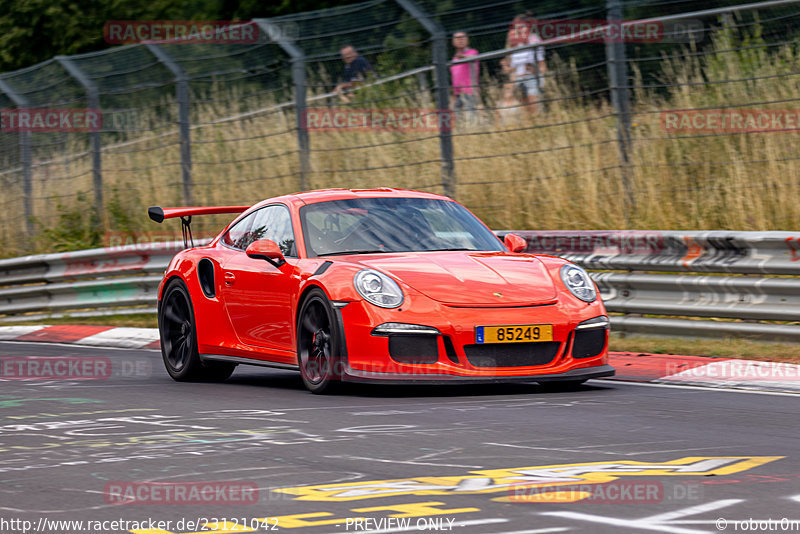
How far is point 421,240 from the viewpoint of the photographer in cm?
896

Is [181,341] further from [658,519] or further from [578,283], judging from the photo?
[658,519]

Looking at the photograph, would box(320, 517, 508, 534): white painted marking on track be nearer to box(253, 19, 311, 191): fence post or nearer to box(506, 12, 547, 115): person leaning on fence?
box(506, 12, 547, 115): person leaning on fence

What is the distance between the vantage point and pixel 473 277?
817cm

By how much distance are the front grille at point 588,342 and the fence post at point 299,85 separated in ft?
25.3

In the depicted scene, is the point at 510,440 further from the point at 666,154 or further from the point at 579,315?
the point at 666,154

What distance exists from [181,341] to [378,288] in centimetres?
259

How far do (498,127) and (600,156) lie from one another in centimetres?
116

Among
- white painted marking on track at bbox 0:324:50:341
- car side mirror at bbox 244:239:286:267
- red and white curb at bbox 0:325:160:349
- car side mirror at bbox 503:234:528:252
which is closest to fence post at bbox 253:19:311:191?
red and white curb at bbox 0:325:160:349

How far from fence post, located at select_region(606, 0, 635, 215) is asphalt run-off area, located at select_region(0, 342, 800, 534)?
4.15 metres

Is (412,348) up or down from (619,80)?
down

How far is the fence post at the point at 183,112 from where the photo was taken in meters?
17.0

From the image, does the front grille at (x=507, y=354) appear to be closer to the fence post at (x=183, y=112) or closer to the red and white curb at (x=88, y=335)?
the red and white curb at (x=88, y=335)

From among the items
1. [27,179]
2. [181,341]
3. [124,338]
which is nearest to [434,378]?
[181,341]

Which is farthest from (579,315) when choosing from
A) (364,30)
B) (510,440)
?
(364,30)
